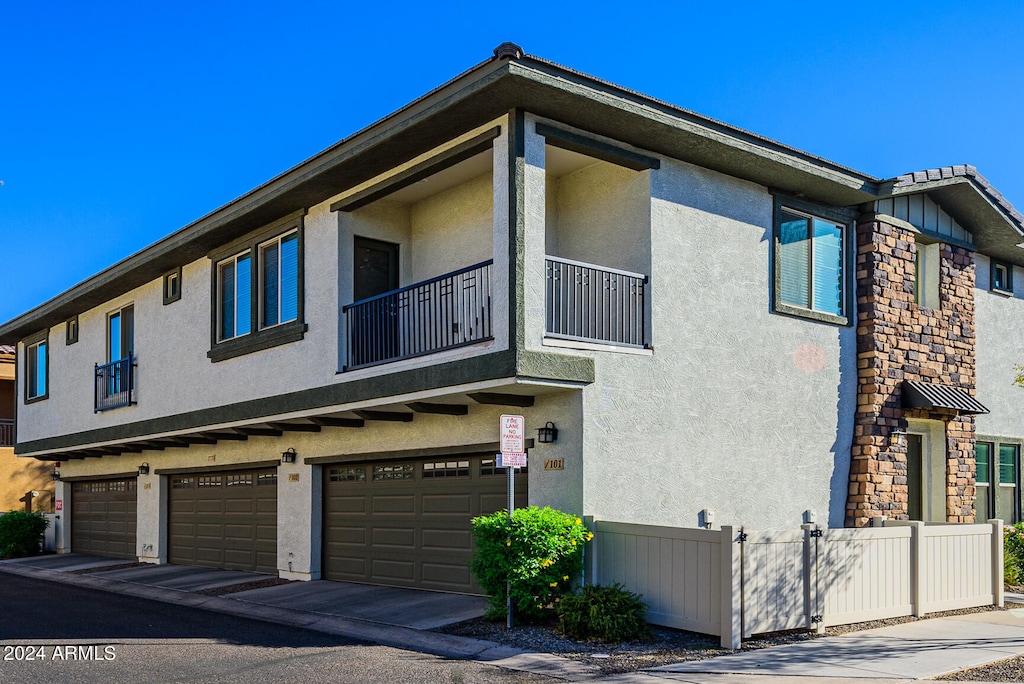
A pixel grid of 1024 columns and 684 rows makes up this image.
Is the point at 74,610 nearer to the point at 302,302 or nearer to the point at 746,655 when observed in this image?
the point at 302,302

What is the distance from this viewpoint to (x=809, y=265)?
1638 cm

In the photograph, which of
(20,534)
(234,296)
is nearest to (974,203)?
(234,296)

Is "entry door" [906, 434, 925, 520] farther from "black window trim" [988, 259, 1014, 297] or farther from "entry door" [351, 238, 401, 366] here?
"entry door" [351, 238, 401, 366]

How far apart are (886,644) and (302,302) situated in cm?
1015

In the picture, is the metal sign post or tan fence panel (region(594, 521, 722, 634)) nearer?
tan fence panel (region(594, 521, 722, 634))

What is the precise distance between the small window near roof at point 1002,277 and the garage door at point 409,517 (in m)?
11.6

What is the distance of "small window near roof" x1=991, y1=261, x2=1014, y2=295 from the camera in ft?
66.5

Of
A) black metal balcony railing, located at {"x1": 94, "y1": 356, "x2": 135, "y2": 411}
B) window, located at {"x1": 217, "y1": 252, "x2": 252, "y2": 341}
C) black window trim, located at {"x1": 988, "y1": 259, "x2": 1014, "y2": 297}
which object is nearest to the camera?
window, located at {"x1": 217, "y1": 252, "x2": 252, "y2": 341}

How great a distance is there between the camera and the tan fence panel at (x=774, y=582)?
1130 cm

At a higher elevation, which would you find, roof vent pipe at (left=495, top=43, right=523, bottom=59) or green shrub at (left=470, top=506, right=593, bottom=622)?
roof vent pipe at (left=495, top=43, right=523, bottom=59)

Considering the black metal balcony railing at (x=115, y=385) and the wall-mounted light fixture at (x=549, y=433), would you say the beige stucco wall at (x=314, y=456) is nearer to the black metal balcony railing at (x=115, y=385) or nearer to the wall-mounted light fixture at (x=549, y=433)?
the wall-mounted light fixture at (x=549, y=433)

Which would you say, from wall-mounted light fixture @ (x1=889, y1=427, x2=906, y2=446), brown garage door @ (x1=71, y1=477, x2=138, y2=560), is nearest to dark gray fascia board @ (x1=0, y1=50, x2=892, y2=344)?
wall-mounted light fixture @ (x1=889, y1=427, x2=906, y2=446)

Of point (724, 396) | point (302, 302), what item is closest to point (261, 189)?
point (302, 302)

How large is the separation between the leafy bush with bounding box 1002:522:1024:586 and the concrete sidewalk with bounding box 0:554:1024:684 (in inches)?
40.1
